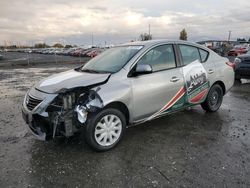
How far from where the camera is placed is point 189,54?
512 cm

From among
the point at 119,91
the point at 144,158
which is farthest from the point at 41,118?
the point at 144,158

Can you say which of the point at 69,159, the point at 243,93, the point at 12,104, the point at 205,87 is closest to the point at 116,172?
the point at 69,159

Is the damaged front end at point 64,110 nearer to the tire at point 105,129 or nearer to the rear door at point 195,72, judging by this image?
the tire at point 105,129

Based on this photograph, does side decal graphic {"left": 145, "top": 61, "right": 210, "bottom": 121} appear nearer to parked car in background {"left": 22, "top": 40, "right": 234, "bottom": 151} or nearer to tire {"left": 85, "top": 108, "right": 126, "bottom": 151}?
parked car in background {"left": 22, "top": 40, "right": 234, "bottom": 151}

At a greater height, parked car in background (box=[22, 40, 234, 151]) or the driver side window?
the driver side window

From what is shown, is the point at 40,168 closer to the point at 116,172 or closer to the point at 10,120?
the point at 116,172

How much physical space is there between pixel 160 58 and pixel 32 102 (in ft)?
7.70

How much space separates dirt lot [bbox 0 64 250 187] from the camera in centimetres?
310

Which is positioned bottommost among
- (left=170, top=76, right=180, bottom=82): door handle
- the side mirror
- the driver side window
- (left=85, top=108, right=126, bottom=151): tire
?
(left=85, top=108, right=126, bottom=151): tire

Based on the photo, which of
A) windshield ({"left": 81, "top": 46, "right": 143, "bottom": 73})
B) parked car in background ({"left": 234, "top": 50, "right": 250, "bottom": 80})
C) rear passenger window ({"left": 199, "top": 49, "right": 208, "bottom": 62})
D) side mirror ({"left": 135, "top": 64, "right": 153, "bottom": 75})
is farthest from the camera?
parked car in background ({"left": 234, "top": 50, "right": 250, "bottom": 80})

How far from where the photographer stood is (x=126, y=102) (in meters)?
3.97

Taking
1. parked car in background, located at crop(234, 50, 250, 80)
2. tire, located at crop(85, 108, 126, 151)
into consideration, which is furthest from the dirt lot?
parked car in background, located at crop(234, 50, 250, 80)

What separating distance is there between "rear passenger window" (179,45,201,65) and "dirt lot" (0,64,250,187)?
50.9 inches

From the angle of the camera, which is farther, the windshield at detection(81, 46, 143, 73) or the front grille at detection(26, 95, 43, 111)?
the windshield at detection(81, 46, 143, 73)
